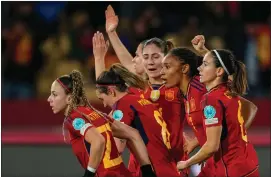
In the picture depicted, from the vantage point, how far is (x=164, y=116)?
7.26m

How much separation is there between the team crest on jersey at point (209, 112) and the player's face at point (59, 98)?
3.59 ft

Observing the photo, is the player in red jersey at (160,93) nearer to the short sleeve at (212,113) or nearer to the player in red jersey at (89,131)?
the player in red jersey at (89,131)

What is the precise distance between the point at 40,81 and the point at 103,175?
9201 mm

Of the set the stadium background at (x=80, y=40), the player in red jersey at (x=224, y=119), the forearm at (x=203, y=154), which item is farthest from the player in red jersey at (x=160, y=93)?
the stadium background at (x=80, y=40)

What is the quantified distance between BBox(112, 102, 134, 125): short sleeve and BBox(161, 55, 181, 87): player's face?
444 millimetres

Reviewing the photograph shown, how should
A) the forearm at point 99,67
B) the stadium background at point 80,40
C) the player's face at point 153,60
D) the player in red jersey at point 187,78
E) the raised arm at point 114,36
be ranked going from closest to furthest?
the player in red jersey at point 187,78 < the player's face at point 153,60 < the forearm at point 99,67 < the raised arm at point 114,36 < the stadium background at point 80,40

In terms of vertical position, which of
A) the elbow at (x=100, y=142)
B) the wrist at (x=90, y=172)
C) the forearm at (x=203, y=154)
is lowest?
the wrist at (x=90, y=172)

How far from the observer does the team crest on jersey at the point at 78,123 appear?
6461 millimetres

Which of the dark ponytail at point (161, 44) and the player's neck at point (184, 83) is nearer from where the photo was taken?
the player's neck at point (184, 83)

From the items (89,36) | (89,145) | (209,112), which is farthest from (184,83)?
(89,36)

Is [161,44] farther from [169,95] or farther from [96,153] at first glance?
[96,153]

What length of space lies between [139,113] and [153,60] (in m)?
0.67

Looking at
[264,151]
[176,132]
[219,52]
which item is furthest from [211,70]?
[264,151]

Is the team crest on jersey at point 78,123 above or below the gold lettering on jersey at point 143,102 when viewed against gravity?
below
